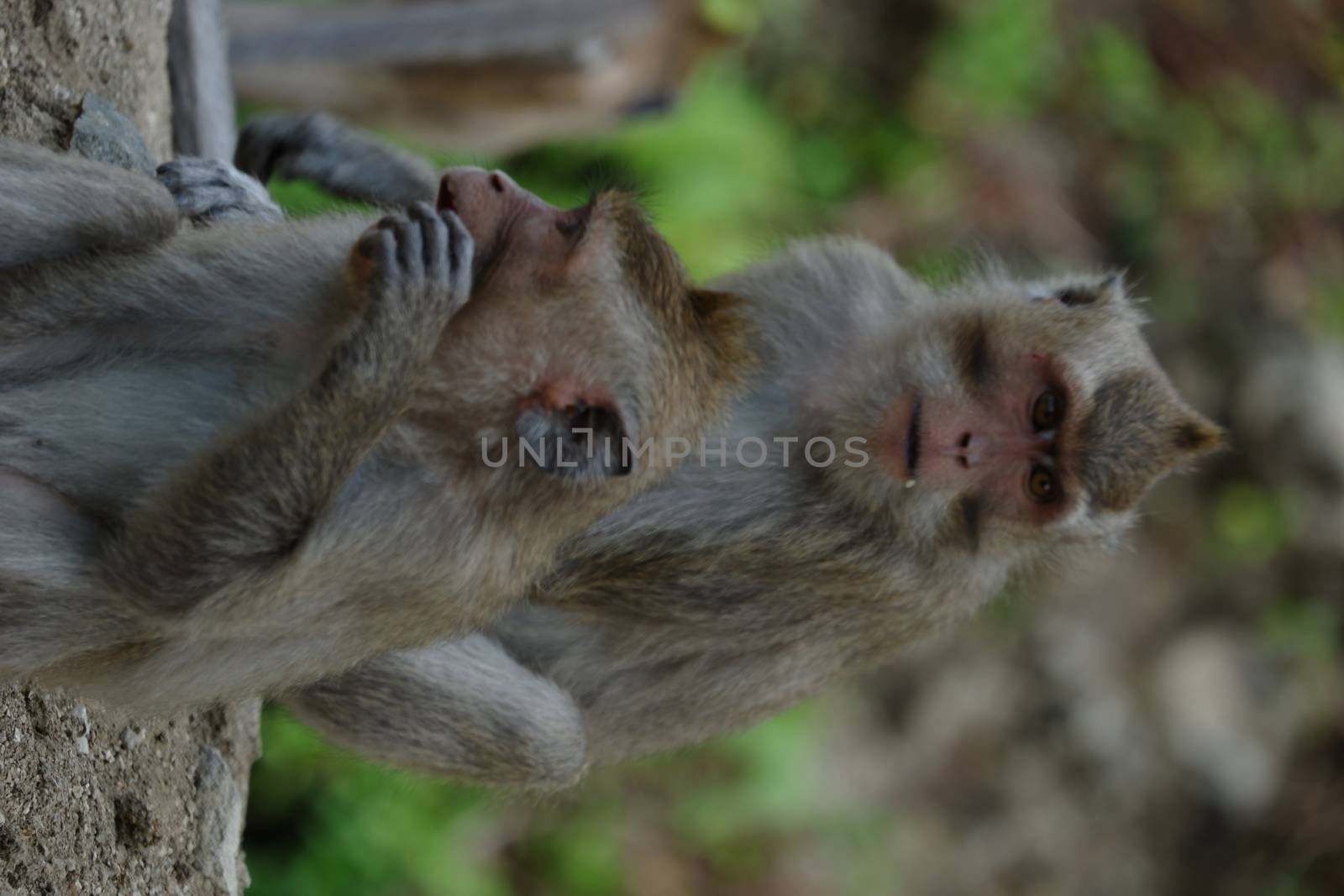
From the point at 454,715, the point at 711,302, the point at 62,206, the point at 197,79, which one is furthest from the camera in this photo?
the point at 197,79

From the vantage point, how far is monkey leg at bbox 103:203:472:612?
9.23 ft

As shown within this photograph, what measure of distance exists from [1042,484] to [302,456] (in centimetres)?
243

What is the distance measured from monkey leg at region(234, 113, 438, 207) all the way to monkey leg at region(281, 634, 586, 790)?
1.55 meters

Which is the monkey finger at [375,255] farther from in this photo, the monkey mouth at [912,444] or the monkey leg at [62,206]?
the monkey mouth at [912,444]

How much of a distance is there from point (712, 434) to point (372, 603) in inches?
63.7

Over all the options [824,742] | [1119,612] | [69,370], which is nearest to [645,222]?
[69,370]

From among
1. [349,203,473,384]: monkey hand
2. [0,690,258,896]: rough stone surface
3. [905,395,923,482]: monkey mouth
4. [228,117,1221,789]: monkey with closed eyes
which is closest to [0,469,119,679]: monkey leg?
[0,690,258,896]: rough stone surface

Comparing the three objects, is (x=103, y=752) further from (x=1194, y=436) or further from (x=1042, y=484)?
(x=1194, y=436)

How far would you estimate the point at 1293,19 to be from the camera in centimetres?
1220

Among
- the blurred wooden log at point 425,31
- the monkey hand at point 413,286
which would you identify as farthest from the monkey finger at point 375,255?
the blurred wooden log at point 425,31

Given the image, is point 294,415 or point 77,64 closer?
point 294,415

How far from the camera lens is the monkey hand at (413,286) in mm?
2834

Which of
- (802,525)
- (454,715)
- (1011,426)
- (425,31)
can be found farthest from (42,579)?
(425,31)

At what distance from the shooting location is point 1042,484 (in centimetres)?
444
